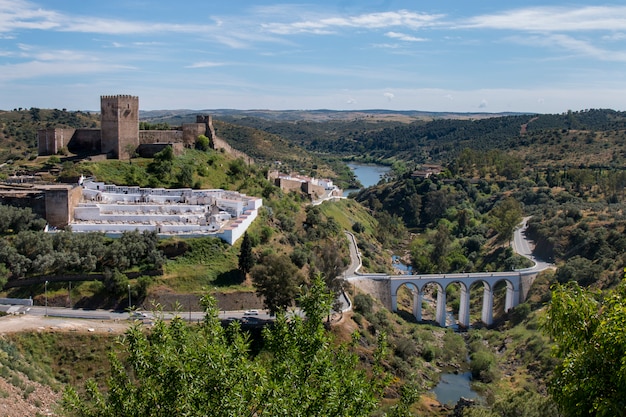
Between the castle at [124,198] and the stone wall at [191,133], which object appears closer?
the castle at [124,198]

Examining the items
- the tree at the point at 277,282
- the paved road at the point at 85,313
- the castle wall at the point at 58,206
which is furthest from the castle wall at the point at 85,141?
the tree at the point at 277,282

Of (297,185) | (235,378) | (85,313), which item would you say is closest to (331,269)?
(85,313)

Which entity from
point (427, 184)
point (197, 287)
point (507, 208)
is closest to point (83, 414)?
point (197, 287)

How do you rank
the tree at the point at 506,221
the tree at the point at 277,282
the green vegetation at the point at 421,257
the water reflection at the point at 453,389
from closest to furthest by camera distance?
the green vegetation at the point at 421,257 → the tree at the point at 277,282 → the water reflection at the point at 453,389 → the tree at the point at 506,221

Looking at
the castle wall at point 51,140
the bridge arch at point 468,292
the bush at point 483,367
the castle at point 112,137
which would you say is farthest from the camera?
the bridge arch at point 468,292

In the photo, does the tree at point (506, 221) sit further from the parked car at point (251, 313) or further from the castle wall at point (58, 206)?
the castle wall at point (58, 206)

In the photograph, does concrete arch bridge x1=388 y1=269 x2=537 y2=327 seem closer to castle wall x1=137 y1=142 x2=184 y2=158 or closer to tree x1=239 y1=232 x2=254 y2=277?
tree x1=239 y1=232 x2=254 y2=277

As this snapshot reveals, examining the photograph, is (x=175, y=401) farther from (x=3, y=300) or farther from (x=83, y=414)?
(x=3, y=300)

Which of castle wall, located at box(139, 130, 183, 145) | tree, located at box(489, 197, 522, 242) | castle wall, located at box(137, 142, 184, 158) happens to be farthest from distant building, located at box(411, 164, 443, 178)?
castle wall, located at box(137, 142, 184, 158)

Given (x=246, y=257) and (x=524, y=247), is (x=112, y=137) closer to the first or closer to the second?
(x=246, y=257)
